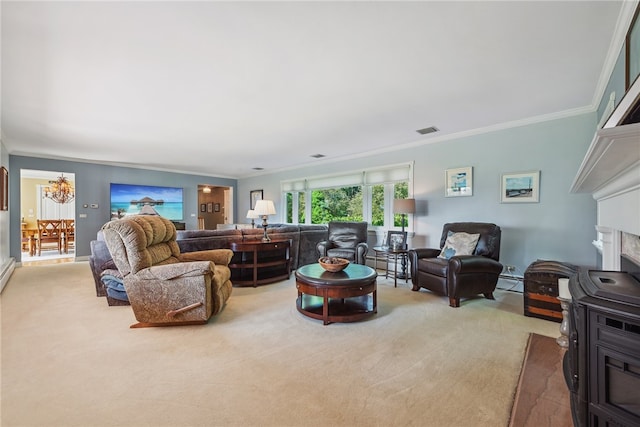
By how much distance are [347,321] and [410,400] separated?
1.19 m

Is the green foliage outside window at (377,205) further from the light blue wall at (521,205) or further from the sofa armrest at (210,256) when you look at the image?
the sofa armrest at (210,256)

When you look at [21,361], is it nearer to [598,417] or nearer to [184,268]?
[184,268]

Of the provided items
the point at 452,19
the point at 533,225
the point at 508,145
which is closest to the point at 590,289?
the point at 452,19

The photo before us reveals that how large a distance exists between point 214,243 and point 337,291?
7.65 ft

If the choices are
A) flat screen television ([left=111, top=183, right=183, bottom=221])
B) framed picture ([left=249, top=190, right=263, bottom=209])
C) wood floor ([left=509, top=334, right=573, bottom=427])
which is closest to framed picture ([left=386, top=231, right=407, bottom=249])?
wood floor ([left=509, top=334, right=573, bottom=427])

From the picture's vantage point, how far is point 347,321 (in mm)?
2840

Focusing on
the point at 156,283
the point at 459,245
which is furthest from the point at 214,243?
the point at 459,245

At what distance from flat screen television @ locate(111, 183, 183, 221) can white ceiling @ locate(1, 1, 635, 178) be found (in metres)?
2.92

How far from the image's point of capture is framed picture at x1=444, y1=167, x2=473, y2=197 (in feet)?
14.8

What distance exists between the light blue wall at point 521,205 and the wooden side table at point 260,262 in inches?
92.5

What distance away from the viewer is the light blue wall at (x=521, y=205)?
11.8 feet

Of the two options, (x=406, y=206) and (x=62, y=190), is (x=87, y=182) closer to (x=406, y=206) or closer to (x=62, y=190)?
(x=62, y=190)

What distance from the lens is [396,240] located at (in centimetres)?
483

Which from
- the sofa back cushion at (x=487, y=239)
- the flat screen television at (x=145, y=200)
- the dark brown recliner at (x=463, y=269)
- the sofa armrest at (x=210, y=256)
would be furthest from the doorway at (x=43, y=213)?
the sofa back cushion at (x=487, y=239)
